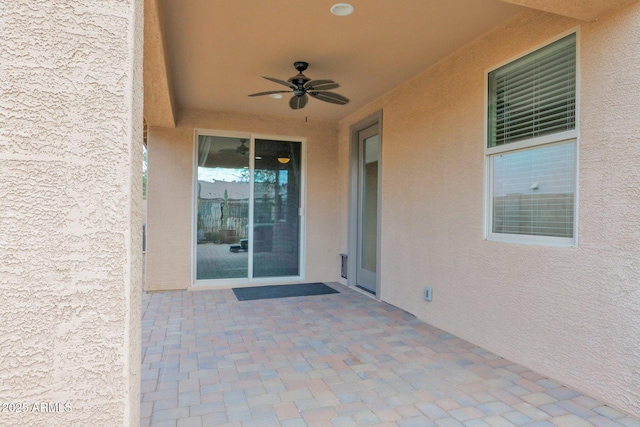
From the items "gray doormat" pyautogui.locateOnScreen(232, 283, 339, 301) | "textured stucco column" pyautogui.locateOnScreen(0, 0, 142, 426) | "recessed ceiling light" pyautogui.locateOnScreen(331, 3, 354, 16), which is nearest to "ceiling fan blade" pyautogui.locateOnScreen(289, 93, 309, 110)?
"recessed ceiling light" pyautogui.locateOnScreen(331, 3, 354, 16)

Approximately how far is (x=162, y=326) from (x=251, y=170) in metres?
2.79

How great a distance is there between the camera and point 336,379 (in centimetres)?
253

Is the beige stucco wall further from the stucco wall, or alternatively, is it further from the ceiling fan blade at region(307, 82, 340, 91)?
the stucco wall

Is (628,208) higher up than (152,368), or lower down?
higher up

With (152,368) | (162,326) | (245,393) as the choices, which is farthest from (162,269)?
(245,393)

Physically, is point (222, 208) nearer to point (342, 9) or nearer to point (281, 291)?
point (281, 291)

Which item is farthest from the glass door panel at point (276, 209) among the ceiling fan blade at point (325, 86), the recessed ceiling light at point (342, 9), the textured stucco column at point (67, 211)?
the textured stucco column at point (67, 211)

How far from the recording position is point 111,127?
118cm

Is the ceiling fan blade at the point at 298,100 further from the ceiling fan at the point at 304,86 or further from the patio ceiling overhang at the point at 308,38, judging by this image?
the patio ceiling overhang at the point at 308,38

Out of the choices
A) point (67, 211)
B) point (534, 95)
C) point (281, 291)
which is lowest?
point (281, 291)

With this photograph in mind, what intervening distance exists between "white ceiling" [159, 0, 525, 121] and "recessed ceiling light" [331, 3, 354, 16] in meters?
0.05

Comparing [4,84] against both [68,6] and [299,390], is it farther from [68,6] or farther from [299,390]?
[299,390]

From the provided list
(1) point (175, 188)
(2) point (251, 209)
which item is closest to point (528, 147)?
(2) point (251, 209)

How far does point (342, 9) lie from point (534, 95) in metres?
1.60
